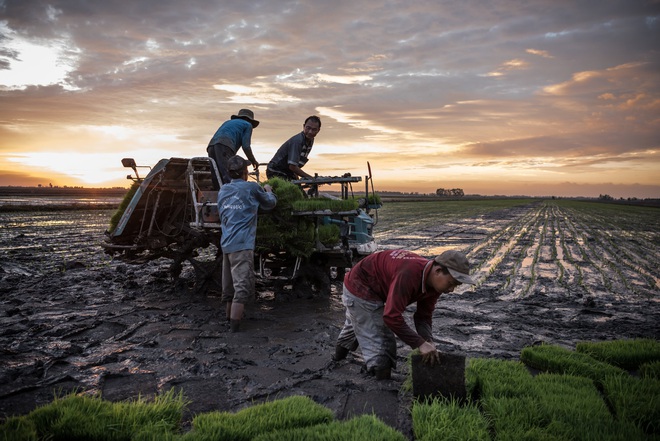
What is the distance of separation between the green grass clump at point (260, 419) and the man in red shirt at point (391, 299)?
2.92 feet

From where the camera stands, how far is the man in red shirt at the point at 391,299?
3547 mm

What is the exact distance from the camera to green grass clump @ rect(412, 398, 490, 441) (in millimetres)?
3137

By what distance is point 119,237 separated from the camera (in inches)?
319

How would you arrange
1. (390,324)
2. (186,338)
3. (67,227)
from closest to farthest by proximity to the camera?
1. (390,324)
2. (186,338)
3. (67,227)

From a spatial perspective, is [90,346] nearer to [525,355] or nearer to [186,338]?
[186,338]

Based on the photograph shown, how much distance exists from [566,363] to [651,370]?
2.55ft

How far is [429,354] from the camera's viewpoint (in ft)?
11.7

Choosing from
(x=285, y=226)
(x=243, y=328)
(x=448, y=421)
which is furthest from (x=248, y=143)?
(x=448, y=421)

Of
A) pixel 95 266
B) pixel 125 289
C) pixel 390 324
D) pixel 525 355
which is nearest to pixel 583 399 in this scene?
pixel 525 355

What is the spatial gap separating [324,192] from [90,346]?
437cm

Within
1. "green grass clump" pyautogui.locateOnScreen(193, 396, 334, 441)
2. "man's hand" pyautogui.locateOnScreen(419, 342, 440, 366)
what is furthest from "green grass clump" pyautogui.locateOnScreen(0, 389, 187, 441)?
"man's hand" pyautogui.locateOnScreen(419, 342, 440, 366)

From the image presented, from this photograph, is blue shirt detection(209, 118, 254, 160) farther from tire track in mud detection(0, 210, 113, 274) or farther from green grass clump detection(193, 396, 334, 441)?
tire track in mud detection(0, 210, 113, 274)

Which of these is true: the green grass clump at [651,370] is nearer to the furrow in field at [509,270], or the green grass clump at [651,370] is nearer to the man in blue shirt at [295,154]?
the furrow in field at [509,270]

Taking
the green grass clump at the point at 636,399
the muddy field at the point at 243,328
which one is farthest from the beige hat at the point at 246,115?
the green grass clump at the point at 636,399
